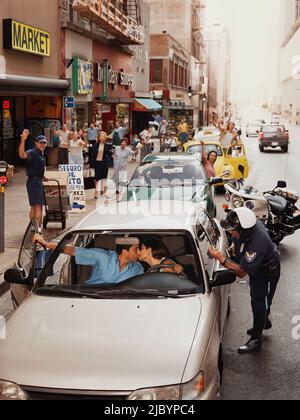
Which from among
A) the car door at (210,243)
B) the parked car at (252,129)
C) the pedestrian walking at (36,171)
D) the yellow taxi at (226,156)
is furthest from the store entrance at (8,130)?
the parked car at (252,129)

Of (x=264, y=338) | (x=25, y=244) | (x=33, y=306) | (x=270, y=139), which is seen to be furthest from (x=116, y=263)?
(x=270, y=139)

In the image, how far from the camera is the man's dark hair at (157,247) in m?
5.96

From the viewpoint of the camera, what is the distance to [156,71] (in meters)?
62.9

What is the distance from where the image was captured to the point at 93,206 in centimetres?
1644

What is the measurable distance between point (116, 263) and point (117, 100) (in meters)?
30.4

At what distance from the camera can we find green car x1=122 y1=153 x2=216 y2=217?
1187cm

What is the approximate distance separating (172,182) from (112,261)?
23.2ft

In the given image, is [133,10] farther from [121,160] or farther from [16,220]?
[16,220]

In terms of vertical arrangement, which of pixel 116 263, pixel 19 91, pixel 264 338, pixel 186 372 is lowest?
pixel 264 338

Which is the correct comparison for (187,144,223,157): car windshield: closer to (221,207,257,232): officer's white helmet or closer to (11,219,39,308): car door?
(11,219,39,308): car door

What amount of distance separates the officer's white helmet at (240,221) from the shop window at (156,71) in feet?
191

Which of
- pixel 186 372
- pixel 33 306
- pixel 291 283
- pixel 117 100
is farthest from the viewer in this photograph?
pixel 117 100

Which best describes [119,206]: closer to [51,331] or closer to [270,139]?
[51,331]
